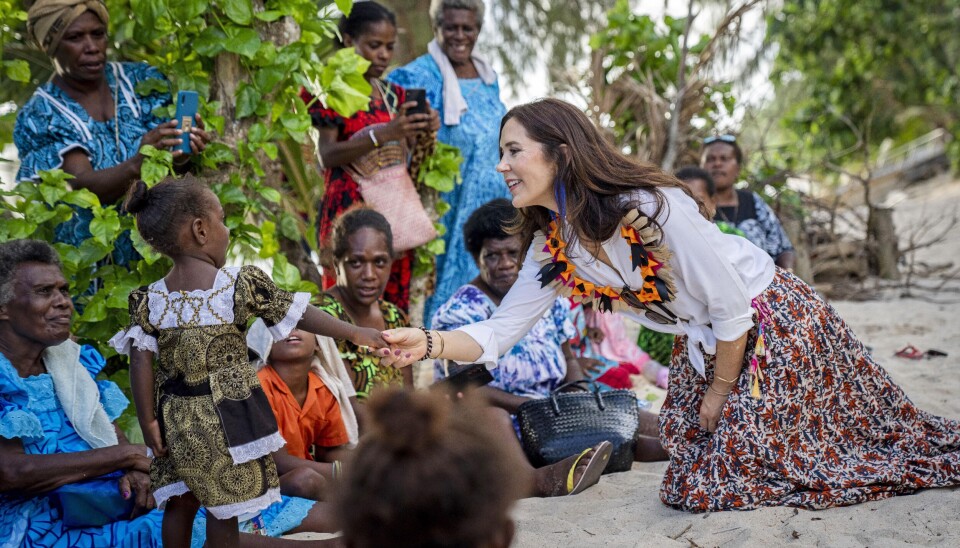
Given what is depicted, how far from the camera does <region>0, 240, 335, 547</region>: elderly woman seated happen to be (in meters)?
2.60

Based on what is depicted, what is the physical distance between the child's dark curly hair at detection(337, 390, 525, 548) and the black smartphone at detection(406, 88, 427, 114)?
9.53ft

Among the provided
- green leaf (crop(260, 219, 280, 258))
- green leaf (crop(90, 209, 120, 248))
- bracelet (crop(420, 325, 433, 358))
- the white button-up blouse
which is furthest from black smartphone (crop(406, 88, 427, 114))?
bracelet (crop(420, 325, 433, 358))

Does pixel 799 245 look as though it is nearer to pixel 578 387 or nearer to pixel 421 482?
pixel 578 387

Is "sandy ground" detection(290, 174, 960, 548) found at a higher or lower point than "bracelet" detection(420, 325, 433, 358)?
lower

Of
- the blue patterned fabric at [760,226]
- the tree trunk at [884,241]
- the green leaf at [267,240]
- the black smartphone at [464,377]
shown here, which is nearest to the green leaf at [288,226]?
the green leaf at [267,240]

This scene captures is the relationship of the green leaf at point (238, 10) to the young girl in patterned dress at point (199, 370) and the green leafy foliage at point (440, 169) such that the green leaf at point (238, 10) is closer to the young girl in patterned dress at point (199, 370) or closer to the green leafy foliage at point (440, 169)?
the young girl in patterned dress at point (199, 370)

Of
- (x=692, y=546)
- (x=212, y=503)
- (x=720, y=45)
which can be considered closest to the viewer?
(x=212, y=503)

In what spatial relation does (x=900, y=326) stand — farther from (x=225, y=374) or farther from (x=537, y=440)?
(x=225, y=374)

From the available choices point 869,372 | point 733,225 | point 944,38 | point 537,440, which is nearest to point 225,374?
point 537,440

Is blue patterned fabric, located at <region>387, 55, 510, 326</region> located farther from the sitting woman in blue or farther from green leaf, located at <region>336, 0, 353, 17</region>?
green leaf, located at <region>336, 0, 353, 17</region>

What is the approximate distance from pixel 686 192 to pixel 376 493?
5.67ft

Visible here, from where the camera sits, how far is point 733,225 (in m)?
5.55

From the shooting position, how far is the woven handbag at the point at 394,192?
4.36 meters

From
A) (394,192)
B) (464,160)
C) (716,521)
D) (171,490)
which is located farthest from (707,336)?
(464,160)
